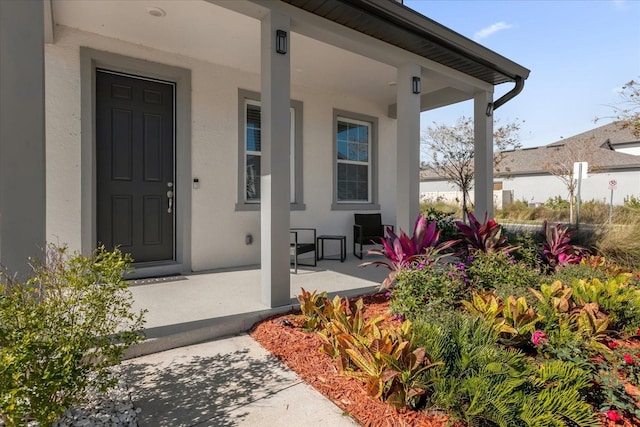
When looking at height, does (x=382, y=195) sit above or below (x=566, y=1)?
below

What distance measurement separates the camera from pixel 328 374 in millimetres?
2215

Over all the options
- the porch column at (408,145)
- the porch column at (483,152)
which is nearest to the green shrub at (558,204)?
the porch column at (483,152)

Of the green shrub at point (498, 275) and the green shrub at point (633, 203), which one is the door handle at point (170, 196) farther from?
the green shrub at point (633, 203)

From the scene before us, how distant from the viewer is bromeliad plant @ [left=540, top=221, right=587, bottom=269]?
14.7ft

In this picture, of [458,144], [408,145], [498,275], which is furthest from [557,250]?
[458,144]

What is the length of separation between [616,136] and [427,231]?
978 inches

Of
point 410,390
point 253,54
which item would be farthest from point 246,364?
point 253,54

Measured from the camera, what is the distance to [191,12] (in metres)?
3.60

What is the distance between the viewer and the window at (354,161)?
6.51m

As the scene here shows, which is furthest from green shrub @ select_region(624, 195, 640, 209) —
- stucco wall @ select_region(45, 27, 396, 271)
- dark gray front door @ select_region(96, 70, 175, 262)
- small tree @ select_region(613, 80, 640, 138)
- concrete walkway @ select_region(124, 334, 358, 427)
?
dark gray front door @ select_region(96, 70, 175, 262)

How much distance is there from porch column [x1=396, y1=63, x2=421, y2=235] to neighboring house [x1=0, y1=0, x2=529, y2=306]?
0.02 metres

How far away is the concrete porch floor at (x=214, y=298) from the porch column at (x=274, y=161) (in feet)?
1.01

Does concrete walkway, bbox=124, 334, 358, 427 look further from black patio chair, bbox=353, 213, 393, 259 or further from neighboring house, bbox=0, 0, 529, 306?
black patio chair, bbox=353, 213, 393, 259

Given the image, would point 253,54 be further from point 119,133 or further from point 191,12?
point 119,133
